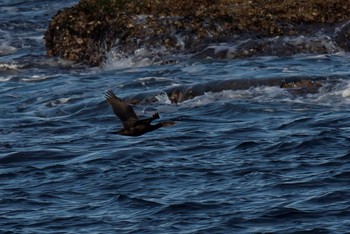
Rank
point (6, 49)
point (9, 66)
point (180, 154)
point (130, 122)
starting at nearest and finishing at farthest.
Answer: point (130, 122) < point (180, 154) < point (9, 66) < point (6, 49)

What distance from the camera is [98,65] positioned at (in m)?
19.9

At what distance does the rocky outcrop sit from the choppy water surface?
487 mm

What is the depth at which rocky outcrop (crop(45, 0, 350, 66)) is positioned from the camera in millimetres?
19344

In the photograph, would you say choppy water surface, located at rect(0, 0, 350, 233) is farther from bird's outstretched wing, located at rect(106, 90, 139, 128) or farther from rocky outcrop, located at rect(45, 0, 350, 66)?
bird's outstretched wing, located at rect(106, 90, 139, 128)

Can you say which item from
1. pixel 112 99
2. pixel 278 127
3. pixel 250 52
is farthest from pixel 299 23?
pixel 112 99

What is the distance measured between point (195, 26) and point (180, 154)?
6181 mm

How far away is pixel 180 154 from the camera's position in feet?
45.5

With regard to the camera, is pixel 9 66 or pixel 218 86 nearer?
pixel 218 86

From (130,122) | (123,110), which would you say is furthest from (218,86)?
(130,122)

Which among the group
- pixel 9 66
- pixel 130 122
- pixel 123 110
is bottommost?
pixel 9 66

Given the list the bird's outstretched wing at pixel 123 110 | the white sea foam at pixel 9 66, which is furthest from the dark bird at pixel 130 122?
the white sea foam at pixel 9 66

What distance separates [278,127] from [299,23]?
16.9ft

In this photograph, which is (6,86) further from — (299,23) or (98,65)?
(299,23)

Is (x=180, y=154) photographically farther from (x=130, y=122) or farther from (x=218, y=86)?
(x=218, y=86)
